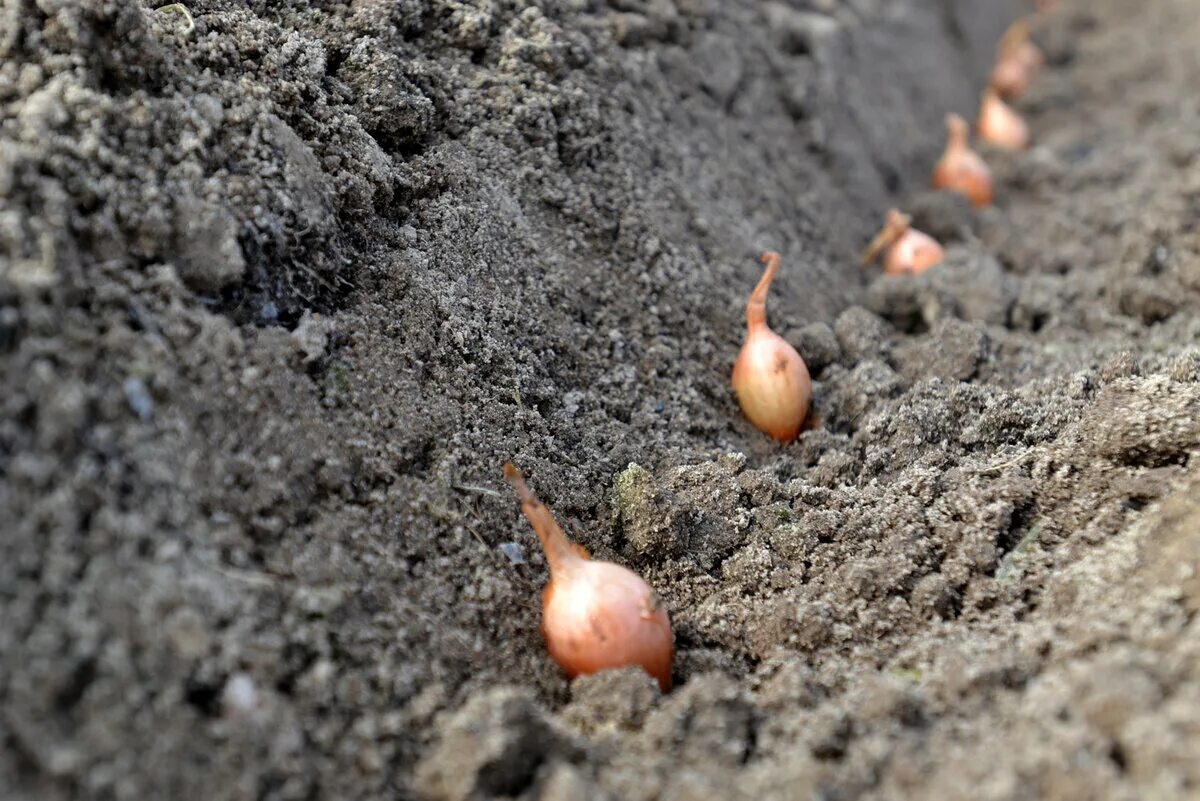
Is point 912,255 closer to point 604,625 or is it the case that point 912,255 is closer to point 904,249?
point 904,249

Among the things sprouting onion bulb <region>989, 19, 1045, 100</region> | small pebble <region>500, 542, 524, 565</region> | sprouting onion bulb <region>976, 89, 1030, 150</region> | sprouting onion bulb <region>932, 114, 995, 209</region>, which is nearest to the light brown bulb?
sprouting onion bulb <region>989, 19, 1045, 100</region>

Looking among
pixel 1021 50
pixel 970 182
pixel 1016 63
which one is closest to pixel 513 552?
pixel 970 182

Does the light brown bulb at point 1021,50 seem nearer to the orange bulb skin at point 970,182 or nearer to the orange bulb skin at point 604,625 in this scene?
the orange bulb skin at point 970,182

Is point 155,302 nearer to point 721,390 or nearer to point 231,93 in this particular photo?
point 231,93

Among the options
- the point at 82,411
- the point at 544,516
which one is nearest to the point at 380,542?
the point at 544,516

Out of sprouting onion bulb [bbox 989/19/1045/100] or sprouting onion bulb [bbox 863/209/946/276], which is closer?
sprouting onion bulb [bbox 863/209/946/276]

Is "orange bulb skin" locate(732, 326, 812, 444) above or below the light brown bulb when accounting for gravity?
below

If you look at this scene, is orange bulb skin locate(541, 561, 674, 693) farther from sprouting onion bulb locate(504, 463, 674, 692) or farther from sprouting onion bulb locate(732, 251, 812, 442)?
sprouting onion bulb locate(732, 251, 812, 442)
